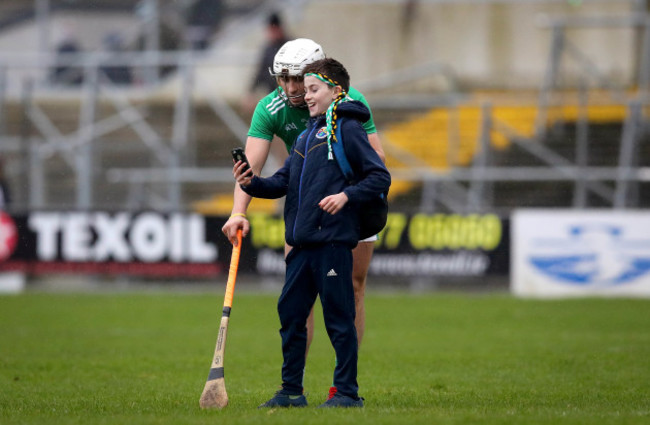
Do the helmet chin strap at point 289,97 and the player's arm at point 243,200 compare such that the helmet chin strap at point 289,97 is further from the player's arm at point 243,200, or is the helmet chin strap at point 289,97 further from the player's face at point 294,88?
the player's arm at point 243,200

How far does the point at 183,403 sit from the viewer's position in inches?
282

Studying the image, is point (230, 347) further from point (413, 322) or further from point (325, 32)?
point (325, 32)

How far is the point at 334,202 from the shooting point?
251 inches

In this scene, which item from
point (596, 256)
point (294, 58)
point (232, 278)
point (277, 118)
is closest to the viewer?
point (232, 278)

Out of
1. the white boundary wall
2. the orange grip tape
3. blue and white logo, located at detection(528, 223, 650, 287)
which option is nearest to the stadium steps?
the white boundary wall

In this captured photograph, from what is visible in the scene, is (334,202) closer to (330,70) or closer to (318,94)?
(318,94)

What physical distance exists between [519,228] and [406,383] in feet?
32.0

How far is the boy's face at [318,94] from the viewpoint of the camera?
6.69 m

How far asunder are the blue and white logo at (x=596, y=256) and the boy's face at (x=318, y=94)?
1136cm

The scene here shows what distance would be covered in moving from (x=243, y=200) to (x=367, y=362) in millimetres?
3079

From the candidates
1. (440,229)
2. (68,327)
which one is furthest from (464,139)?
(68,327)

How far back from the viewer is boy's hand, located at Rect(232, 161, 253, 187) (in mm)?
6672

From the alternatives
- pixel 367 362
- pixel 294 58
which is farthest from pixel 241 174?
pixel 367 362

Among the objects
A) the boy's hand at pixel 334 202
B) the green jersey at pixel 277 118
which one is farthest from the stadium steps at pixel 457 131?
the boy's hand at pixel 334 202
